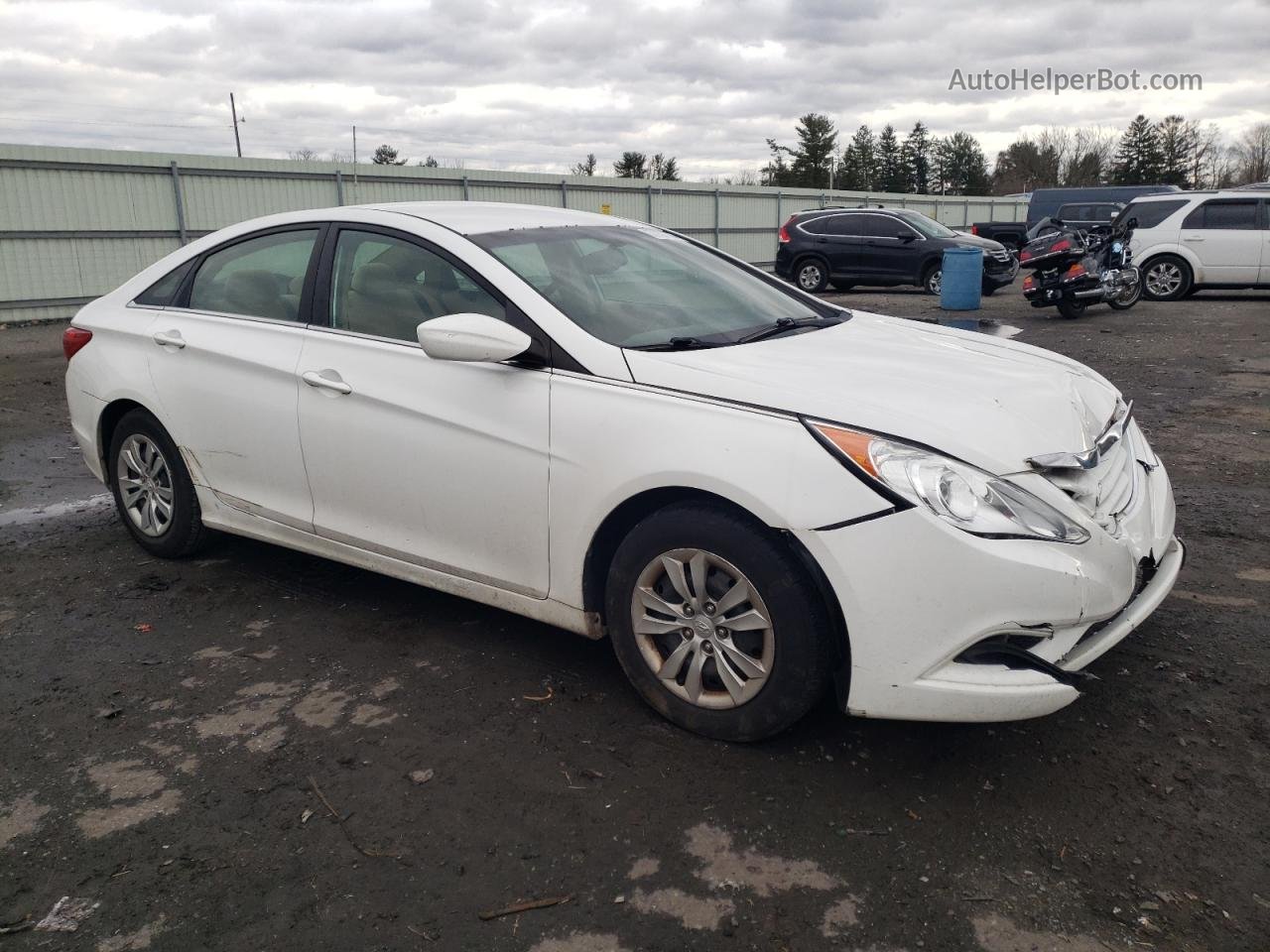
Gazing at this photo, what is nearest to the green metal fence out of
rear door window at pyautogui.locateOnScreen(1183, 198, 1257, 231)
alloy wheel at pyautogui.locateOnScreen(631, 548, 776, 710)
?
rear door window at pyautogui.locateOnScreen(1183, 198, 1257, 231)

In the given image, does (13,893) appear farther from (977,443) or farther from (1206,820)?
(1206,820)

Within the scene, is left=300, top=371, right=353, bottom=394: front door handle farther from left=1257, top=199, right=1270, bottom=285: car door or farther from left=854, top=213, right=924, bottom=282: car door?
left=854, top=213, right=924, bottom=282: car door

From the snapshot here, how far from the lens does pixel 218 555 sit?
4855 millimetres

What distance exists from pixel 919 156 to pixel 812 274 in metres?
77.9

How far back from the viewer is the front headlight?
8.61 feet

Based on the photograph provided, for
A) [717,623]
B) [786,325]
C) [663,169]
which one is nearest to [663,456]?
[717,623]

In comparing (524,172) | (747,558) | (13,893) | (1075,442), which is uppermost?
(524,172)

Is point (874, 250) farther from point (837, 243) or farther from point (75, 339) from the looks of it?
point (75, 339)

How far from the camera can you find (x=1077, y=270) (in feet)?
46.6

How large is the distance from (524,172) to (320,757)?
70.9 ft

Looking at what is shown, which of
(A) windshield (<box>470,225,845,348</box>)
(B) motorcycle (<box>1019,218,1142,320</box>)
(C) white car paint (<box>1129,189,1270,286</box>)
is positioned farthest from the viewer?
(C) white car paint (<box>1129,189,1270,286</box>)

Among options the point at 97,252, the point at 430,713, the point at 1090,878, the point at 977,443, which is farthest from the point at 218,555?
the point at 97,252

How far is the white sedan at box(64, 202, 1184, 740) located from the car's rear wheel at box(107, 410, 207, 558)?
0.02 metres

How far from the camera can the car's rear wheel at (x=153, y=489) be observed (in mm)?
4504
